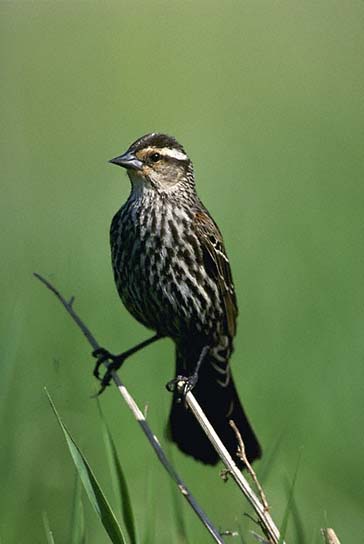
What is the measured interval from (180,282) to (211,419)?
61cm

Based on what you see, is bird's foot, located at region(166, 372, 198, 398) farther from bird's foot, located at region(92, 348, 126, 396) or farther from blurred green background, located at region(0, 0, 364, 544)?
bird's foot, located at region(92, 348, 126, 396)

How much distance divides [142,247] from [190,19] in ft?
18.6

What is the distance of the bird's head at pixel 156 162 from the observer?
4172 millimetres

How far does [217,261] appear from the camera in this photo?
4.29 meters

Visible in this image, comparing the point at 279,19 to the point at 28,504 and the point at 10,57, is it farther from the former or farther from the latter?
the point at 28,504

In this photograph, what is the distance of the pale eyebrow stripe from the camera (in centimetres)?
424

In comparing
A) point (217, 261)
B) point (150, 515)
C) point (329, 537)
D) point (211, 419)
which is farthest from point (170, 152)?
point (329, 537)

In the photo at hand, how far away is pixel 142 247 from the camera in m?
4.04

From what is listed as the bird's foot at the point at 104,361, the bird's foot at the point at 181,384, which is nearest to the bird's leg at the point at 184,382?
the bird's foot at the point at 181,384

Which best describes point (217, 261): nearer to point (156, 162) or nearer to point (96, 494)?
point (156, 162)

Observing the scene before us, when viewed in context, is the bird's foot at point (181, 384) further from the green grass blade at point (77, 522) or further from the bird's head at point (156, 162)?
the green grass blade at point (77, 522)

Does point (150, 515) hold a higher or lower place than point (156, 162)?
lower

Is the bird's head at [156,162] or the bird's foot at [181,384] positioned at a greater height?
the bird's head at [156,162]

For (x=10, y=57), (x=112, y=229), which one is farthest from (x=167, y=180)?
(x=10, y=57)
